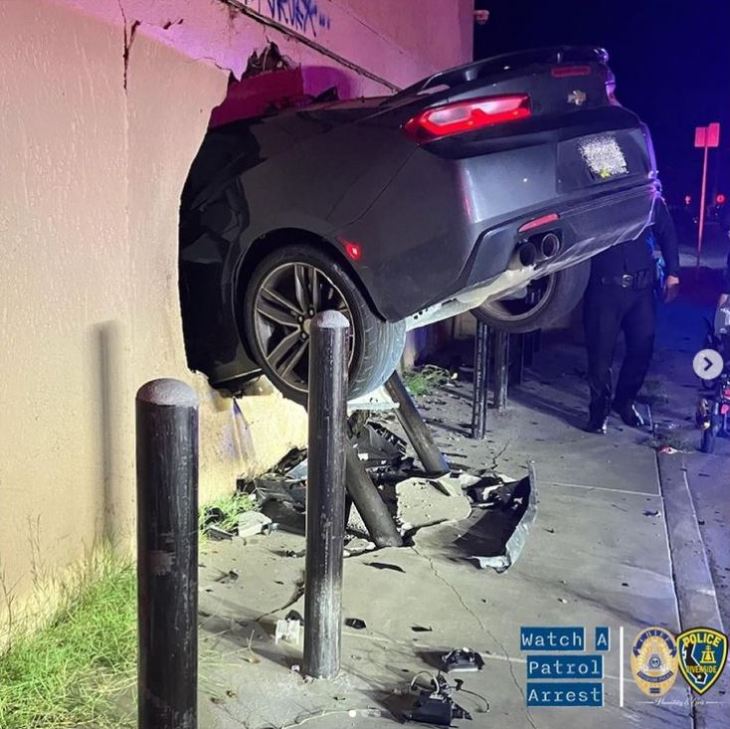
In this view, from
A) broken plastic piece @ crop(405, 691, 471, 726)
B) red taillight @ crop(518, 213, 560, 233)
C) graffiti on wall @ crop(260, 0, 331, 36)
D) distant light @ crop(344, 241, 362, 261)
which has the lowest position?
broken plastic piece @ crop(405, 691, 471, 726)

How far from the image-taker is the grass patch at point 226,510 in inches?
174

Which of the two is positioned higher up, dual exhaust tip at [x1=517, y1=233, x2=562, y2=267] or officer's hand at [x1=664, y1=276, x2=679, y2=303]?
Result: dual exhaust tip at [x1=517, y1=233, x2=562, y2=267]

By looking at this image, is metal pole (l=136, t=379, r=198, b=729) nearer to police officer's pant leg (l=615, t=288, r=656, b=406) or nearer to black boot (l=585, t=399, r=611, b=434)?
black boot (l=585, t=399, r=611, b=434)

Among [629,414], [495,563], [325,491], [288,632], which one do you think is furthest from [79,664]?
[629,414]

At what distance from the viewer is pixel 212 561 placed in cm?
406

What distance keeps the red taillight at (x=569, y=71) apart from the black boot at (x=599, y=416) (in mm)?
3277

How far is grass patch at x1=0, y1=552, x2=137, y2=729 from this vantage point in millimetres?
2744

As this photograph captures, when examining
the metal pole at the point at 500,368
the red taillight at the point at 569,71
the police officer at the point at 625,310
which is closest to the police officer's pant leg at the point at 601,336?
the police officer at the point at 625,310

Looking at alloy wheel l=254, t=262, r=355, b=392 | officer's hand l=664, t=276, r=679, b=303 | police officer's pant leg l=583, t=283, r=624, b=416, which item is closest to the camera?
alloy wheel l=254, t=262, r=355, b=392

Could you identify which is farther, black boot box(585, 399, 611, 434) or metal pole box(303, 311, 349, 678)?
black boot box(585, 399, 611, 434)

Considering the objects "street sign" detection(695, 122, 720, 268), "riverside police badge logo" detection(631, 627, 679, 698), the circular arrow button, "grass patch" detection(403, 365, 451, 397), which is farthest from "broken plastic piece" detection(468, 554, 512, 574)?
"street sign" detection(695, 122, 720, 268)

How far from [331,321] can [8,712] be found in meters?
1.69

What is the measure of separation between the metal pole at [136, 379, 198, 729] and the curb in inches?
72.1

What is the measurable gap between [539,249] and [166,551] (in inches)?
86.9
